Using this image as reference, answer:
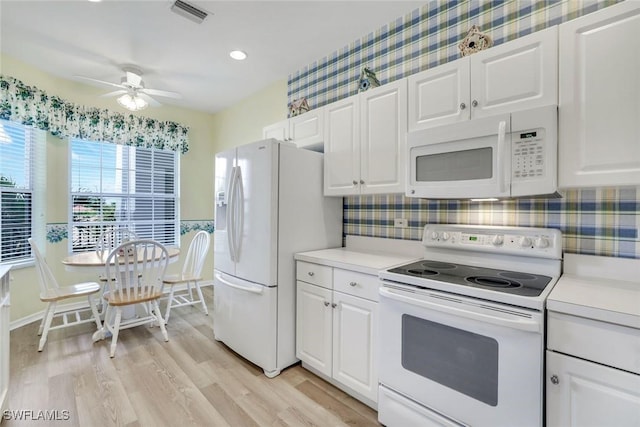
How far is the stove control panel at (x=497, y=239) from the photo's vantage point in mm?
1570

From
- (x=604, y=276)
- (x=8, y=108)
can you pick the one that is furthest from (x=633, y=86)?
(x=8, y=108)

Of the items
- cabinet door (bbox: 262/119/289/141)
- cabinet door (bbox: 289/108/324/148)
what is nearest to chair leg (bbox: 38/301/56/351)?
cabinet door (bbox: 262/119/289/141)

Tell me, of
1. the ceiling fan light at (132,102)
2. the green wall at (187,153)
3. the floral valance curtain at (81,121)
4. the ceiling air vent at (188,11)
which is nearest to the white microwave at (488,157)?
the ceiling air vent at (188,11)

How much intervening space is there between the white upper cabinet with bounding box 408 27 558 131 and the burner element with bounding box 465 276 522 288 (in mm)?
859

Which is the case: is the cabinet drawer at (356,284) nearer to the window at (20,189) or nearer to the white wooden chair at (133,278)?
the white wooden chair at (133,278)

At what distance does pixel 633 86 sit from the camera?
1.24 meters

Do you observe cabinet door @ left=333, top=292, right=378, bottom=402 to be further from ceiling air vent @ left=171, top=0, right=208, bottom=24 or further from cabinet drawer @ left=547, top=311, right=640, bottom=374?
ceiling air vent @ left=171, top=0, right=208, bottom=24

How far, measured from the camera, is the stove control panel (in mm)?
1570

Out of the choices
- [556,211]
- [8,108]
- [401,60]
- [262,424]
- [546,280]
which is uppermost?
[401,60]

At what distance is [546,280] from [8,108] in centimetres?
457

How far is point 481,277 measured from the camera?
60.7 inches

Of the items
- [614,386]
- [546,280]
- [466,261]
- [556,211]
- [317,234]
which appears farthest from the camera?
[317,234]

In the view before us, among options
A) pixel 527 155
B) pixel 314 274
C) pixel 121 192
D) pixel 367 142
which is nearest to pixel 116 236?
pixel 121 192

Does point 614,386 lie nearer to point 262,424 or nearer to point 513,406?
point 513,406
